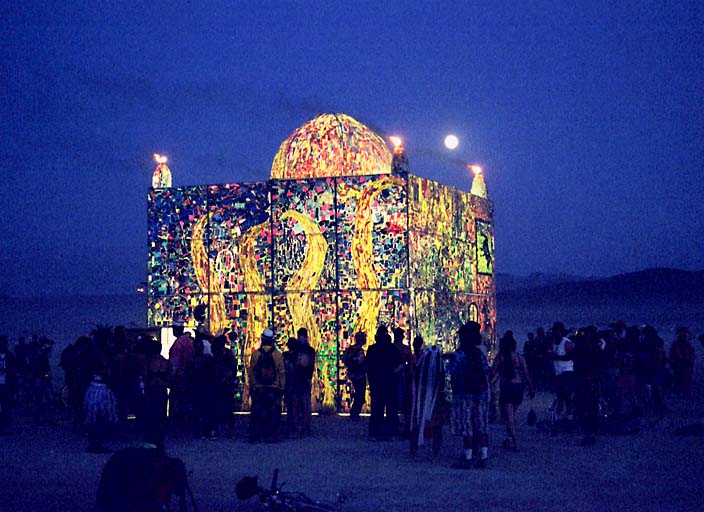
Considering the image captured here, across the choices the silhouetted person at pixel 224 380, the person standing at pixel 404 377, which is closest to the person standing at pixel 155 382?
the silhouetted person at pixel 224 380

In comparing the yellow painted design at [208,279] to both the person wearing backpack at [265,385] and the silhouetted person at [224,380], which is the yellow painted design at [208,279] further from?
the person wearing backpack at [265,385]

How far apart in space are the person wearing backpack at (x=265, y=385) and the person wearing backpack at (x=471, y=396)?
359 cm

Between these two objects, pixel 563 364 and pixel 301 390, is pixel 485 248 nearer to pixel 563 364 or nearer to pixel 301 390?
pixel 563 364

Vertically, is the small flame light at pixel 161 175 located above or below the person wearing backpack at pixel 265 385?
above

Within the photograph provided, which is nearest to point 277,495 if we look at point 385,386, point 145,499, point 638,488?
point 145,499

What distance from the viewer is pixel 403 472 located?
12.7 meters

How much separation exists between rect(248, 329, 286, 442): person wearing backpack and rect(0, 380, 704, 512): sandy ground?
0.41m

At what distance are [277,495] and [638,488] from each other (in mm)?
3883

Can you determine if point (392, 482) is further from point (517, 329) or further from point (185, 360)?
point (517, 329)

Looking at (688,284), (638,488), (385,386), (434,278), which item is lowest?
(638,488)

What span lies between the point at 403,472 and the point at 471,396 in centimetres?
123

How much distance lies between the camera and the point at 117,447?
15641mm

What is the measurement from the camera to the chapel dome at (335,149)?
20000mm

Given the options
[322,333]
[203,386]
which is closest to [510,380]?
[203,386]
